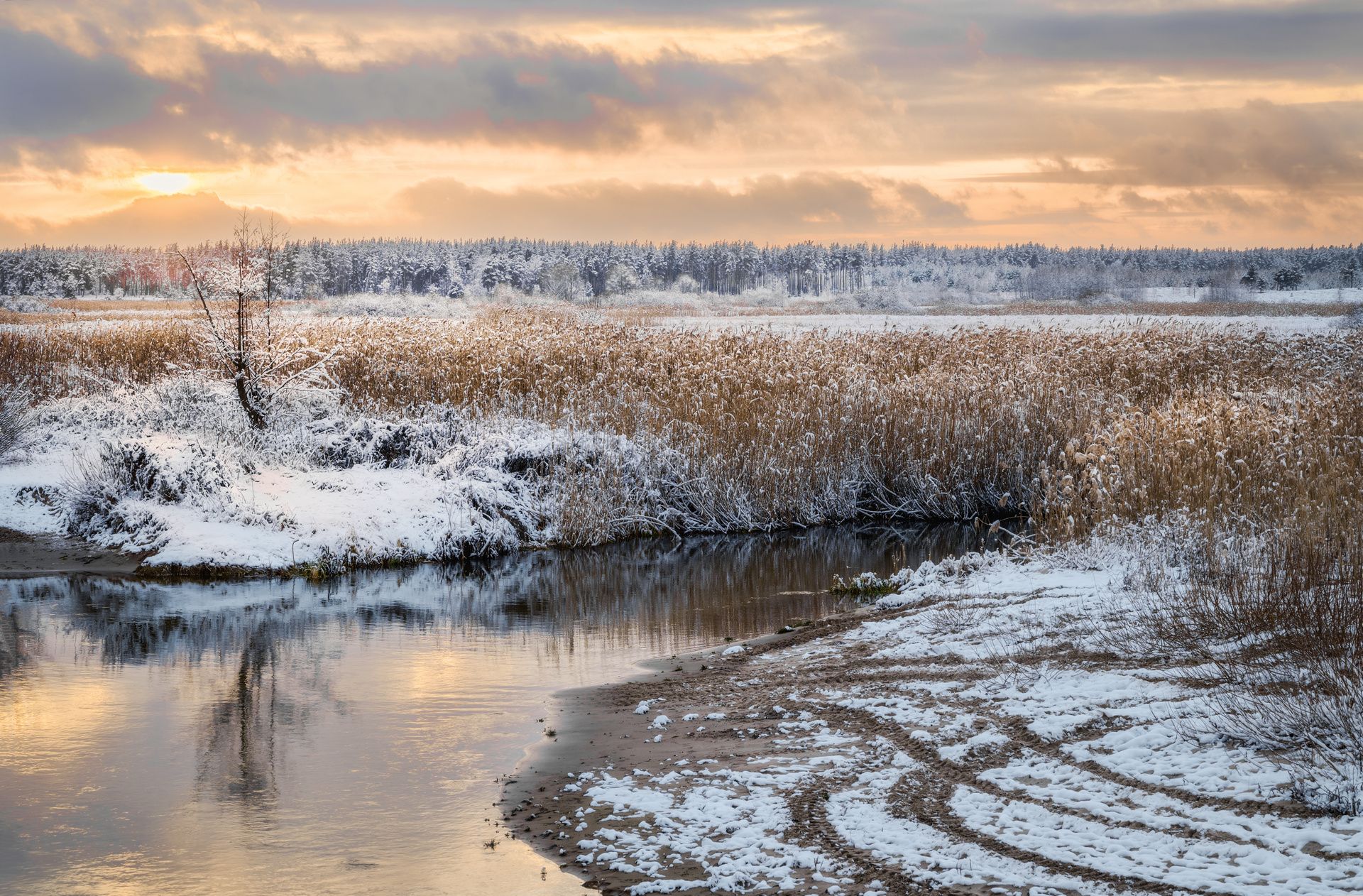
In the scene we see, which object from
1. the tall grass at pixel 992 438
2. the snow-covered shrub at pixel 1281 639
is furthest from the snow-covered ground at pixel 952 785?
the tall grass at pixel 992 438

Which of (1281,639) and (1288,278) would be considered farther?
(1288,278)

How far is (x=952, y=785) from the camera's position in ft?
22.0

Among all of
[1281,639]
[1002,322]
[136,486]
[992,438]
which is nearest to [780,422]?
[992,438]

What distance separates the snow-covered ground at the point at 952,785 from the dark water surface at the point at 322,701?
0.78 m

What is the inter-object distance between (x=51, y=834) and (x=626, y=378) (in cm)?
1568

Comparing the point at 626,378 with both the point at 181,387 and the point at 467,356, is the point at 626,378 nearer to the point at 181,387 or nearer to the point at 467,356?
the point at 467,356

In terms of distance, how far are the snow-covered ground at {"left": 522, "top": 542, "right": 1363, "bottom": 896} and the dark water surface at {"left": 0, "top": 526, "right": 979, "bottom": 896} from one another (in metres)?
0.78

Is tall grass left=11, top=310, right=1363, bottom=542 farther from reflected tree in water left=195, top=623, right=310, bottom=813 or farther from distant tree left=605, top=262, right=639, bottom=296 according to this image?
distant tree left=605, top=262, right=639, bottom=296

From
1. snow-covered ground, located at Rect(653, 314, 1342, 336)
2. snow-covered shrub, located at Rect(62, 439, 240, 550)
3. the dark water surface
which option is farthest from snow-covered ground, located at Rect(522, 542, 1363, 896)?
snow-covered ground, located at Rect(653, 314, 1342, 336)

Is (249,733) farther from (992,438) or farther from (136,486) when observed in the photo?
(992,438)

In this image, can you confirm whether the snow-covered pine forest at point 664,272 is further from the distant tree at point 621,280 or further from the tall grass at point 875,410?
the tall grass at point 875,410

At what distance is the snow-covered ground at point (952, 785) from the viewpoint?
219 inches

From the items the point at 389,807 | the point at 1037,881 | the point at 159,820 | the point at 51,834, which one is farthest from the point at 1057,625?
the point at 51,834

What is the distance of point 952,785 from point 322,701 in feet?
18.8
